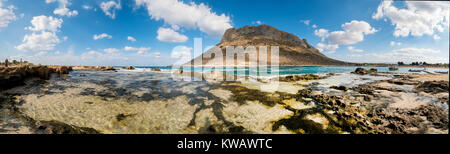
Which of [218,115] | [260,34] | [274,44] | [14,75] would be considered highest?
[260,34]

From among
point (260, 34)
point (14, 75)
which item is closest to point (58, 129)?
point (14, 75)

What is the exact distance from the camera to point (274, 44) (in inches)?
4547

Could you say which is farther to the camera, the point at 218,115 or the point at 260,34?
the point at 260,34

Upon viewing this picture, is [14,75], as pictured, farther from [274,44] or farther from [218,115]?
[274,44]

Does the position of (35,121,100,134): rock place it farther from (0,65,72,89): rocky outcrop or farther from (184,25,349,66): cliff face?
(184,25,349,66): cliff face

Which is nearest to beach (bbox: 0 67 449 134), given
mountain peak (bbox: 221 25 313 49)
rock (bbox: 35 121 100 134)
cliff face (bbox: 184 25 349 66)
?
rock (bbox: 35 121 100 134)

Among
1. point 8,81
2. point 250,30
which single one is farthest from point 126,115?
point 250,30

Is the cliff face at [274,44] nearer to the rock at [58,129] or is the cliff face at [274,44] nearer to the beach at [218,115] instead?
the beach at [218,115]

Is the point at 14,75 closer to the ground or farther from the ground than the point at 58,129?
farther from the ground

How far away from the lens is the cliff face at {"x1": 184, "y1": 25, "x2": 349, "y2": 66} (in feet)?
342

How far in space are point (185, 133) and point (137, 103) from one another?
14.8 ft
